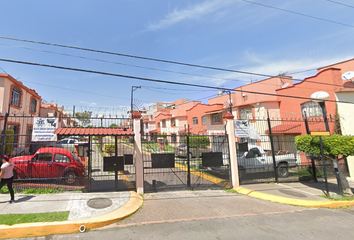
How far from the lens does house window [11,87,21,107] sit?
44.1 feet

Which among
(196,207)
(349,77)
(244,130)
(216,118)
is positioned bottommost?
(196,207)

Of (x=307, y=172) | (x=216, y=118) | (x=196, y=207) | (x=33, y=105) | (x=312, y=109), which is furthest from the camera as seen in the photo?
(x=216, y=118)

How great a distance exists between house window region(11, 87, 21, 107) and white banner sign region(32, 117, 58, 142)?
1043 cm

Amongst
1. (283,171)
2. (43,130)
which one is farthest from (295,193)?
(43,130)

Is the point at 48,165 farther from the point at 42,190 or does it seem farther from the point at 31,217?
the point at 31,217

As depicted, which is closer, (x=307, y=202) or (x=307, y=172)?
(x=307, y=202)

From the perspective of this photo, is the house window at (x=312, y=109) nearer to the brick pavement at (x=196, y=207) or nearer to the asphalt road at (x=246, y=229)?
the asphalt road at (x=246, y=229)

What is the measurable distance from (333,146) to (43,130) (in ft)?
38.7

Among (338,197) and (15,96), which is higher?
(15,96)

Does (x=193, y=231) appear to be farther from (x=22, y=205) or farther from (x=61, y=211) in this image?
(x=22, y=205)

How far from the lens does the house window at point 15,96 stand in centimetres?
1344

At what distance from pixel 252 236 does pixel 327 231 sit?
2263 millimetres

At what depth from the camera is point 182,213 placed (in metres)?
5.42

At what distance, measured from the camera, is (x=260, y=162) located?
929cm
